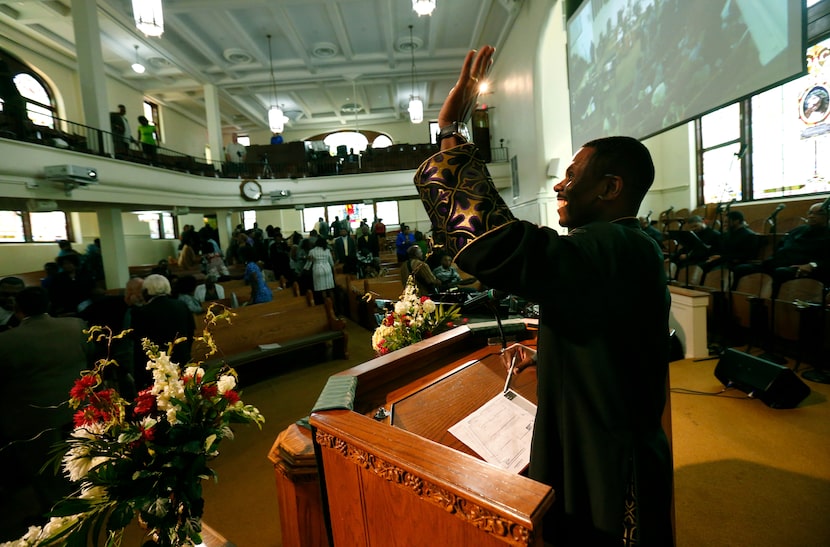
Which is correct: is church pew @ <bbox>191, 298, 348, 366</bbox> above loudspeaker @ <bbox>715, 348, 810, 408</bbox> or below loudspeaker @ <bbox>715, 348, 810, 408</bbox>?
above

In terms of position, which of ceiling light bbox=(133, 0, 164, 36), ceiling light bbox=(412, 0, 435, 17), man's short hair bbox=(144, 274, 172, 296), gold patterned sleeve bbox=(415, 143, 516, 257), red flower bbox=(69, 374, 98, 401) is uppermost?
ceiling light bbox=(412, 0, 435, 17)

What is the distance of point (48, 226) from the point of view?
10.6 m

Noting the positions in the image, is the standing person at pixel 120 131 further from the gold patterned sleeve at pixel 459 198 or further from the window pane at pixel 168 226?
the gold patterned sleeve at pixel 459 198

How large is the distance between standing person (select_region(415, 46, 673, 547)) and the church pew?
13.5ft

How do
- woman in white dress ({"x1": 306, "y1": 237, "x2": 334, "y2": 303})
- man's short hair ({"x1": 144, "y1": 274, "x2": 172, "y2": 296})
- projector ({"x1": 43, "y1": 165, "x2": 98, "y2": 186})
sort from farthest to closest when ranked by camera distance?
woman in white dress ({"x1": 306, "y1": 237, "x2": 334, "y2": 303}), projector ({"x1": 43, "y1": 165, "x2": 98, "y2": 186}), man's short hair ({"x1": 144, "y1": 274, "x2": 172, "y2": 296})

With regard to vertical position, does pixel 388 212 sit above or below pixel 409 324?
above

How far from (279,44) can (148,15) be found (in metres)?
6.29

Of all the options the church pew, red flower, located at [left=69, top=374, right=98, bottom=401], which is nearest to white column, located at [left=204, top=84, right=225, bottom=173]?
the church pew

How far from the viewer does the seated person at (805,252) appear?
3922 mm

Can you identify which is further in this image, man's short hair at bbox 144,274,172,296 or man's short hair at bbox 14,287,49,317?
man's short hair at bbox 144,274,172,296

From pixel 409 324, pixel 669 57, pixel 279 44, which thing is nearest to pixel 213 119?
pixel 279 44

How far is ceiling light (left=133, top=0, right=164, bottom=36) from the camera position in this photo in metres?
5.93

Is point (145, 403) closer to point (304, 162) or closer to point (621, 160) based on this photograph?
point (621, 160)

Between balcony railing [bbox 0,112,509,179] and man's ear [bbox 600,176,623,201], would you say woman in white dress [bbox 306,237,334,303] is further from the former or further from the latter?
balcony railing [bbox 0,112,509,179]
